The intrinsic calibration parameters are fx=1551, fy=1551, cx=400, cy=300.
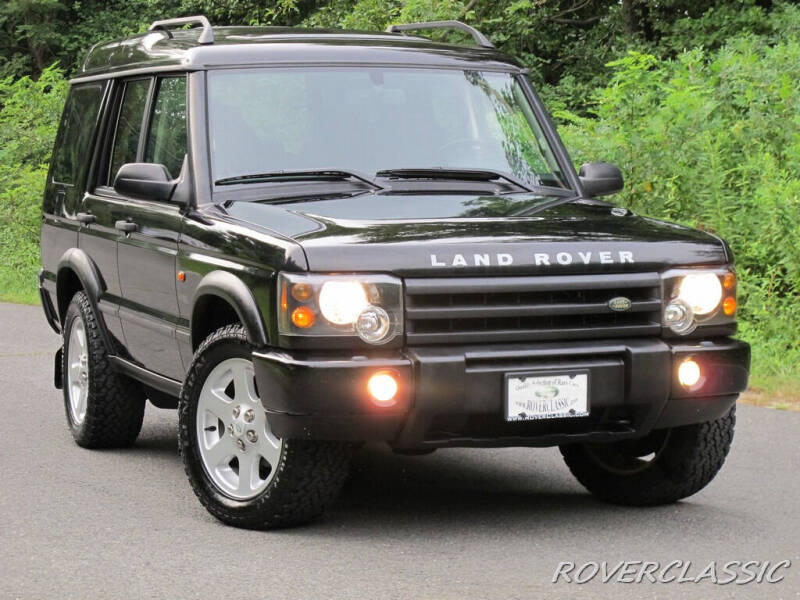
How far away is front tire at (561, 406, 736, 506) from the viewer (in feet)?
21.3

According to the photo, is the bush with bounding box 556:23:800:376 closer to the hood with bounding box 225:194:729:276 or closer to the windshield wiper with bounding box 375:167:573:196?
the windshield wiper with bounding box 375:167:573:196

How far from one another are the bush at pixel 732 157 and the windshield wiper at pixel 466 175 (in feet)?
13.6

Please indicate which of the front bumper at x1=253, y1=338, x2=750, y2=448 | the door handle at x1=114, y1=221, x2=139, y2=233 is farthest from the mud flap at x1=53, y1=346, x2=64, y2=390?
the front bumper at x1=253, y1=338, x2=750, y2=448

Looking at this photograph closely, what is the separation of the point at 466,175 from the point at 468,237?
116 cm

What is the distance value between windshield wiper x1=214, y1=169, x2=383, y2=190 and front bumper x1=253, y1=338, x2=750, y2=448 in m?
1.17

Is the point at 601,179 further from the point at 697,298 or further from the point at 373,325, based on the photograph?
the point at 373,325

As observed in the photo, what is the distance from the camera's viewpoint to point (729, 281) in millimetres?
6223

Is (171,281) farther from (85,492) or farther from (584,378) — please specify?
(584,378)

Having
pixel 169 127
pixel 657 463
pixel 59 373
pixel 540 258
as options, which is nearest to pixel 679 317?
pixel 540 258

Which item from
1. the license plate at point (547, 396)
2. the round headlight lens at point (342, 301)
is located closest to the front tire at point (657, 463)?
the license plate at point (547, 396)

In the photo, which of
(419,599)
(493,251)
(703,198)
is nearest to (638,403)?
(493,251)

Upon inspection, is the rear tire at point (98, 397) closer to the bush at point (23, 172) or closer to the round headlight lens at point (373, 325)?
the round headlight lens at point (373, 325)

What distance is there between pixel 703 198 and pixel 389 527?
7171mm

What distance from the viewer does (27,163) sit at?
945 inches
